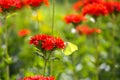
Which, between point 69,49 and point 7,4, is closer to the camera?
point 69,49

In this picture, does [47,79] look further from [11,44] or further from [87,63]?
[11,44]

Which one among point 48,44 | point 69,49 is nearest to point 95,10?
point 69,49

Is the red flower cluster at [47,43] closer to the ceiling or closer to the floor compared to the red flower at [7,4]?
closer to the floor

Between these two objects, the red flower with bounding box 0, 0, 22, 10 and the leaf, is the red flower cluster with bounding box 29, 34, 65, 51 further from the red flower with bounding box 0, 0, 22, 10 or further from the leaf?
the red flower with bounding box 0, 0, 22, 10

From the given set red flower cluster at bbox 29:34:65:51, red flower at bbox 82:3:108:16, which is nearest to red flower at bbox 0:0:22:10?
red flower cluster at bbox 29:34:65:51

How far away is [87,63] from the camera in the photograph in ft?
12.9

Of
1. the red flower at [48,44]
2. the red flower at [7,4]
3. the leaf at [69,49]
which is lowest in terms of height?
the leaf at [69,49]

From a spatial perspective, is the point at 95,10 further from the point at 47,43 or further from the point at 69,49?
the point at 47,43

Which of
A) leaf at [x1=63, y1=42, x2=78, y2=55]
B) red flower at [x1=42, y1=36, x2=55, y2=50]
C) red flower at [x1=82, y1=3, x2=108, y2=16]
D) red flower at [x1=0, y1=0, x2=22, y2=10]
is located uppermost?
red flower at [x1=0, y1=0, x2=22, y2=10]

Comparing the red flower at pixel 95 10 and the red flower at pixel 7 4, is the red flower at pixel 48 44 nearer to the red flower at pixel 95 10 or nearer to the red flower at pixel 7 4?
the red flower at pixel 7 4

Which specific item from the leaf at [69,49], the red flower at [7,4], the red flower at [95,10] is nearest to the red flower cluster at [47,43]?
the leaf at [69,49]

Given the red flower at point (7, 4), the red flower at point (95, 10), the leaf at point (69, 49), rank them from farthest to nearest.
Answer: the red flower at point (95, 10), the red flower at point (7, 4), the leaf at point (69, 49)

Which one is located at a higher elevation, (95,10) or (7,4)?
(7,4)

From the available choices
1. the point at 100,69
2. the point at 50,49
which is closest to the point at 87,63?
the point at 100,69
